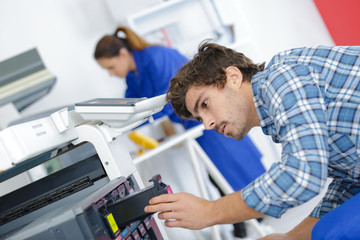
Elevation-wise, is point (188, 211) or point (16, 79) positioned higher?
point (16, 79)

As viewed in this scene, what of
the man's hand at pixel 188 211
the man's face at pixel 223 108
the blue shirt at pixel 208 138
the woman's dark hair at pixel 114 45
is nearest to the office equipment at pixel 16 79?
the woman's dark hair at pixel 114 45

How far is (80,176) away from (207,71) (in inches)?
18.1

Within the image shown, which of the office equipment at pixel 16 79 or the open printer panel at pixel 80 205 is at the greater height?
the office equipment at pixel 16 79

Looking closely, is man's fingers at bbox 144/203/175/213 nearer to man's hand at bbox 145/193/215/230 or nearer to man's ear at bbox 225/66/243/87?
man's hand at bbox 145/193/215/230

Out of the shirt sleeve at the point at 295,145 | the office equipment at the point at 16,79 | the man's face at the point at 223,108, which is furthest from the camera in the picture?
the office equipment at the point at 16,79

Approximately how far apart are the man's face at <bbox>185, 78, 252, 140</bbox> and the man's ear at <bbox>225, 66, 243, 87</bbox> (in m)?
0.01

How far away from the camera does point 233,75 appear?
1159 mm

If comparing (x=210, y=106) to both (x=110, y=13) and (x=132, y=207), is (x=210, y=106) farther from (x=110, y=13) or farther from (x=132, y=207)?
(x=110, y=13)

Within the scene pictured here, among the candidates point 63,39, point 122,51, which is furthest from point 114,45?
point 63,39

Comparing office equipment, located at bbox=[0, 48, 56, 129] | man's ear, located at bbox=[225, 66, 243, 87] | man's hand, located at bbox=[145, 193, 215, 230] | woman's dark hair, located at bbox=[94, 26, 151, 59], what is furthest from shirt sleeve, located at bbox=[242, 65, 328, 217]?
woman's dark hair, located at bbox=[94, 26, 151, 59]

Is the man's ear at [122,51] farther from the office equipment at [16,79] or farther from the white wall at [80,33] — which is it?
the white wall at [80,33]

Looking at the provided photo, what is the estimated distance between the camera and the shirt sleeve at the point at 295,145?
2.77ft

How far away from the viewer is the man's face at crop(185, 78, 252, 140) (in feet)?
3.69

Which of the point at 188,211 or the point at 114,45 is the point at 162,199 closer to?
the point at 188,211
